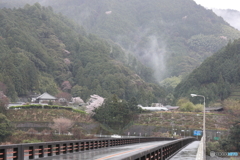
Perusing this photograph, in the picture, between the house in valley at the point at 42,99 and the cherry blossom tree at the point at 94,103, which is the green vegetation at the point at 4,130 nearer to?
the cherry blossom tree at the point at 94,103

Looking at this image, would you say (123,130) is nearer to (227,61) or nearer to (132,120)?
(132,120)

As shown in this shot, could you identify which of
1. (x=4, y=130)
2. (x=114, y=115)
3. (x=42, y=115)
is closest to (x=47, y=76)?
(x=42, y=115)

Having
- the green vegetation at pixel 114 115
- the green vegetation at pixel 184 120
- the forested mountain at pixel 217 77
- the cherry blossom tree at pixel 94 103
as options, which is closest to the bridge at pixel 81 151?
the green vegetation at pixel 114 115

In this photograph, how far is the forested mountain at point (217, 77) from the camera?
156375 mm

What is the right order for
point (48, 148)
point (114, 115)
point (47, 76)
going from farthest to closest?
point (47, 76), point (114, 115), point (48, 148)

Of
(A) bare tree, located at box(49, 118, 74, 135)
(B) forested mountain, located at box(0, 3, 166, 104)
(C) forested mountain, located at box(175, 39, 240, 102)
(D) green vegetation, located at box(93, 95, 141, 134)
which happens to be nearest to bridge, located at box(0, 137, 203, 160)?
(A) bare tree, located at box(49, 118, 74, 135)

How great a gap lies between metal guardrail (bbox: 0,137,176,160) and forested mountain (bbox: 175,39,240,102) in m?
118

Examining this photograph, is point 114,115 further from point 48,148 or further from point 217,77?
point 48,148

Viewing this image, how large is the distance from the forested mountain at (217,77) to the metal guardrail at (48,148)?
11814 cm

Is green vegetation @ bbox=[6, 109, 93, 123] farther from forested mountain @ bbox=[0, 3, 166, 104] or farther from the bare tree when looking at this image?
forested mountain @ bbox=[0, 3, 166, 104]

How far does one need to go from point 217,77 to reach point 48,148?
509ft

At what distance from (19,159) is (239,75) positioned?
500 feet

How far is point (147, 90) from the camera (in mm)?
192750

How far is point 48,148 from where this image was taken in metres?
24.3
